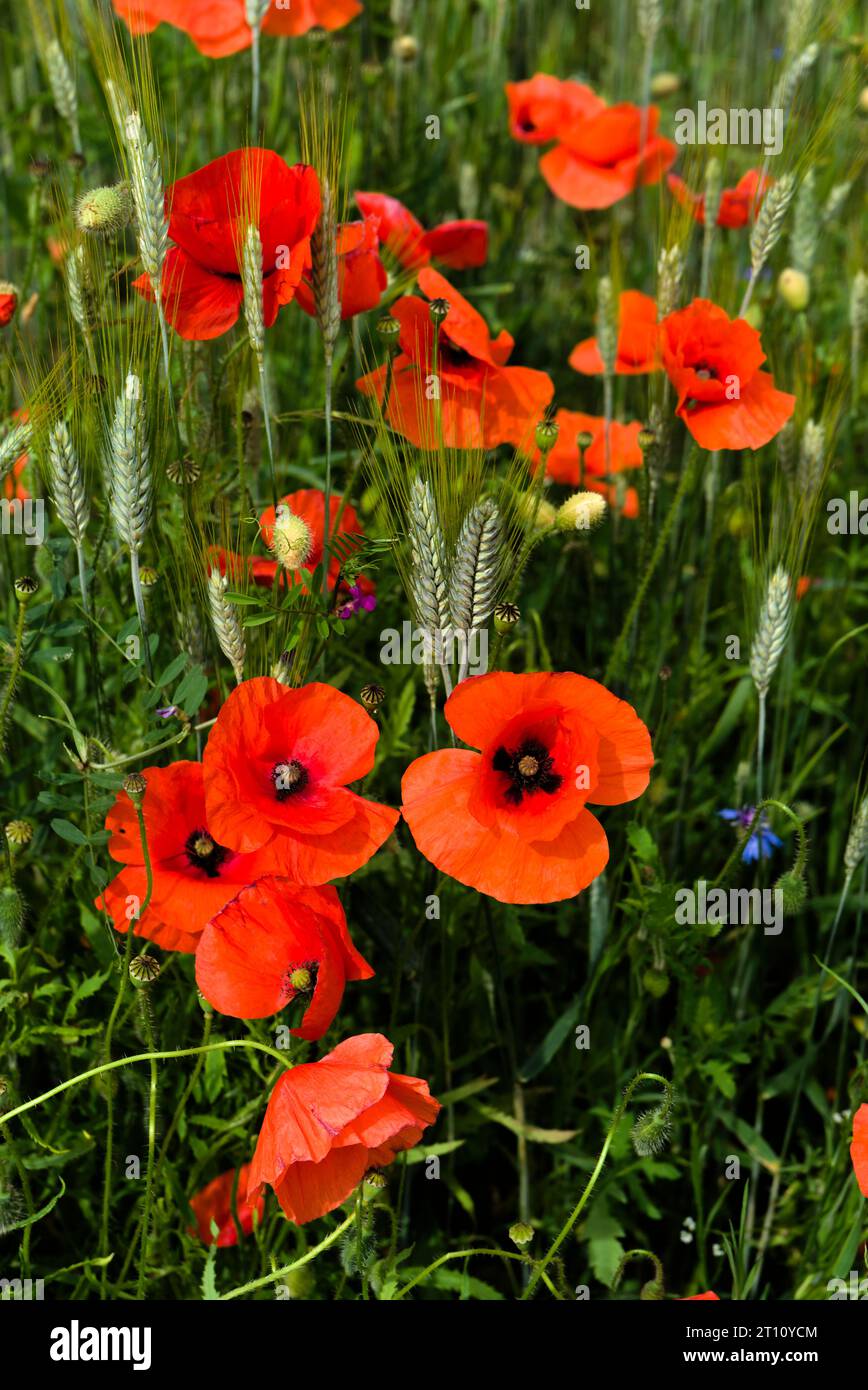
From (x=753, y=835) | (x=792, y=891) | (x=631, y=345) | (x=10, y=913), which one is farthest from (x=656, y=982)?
(x=631, y=345)

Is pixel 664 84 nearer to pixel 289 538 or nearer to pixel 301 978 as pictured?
pixel 289 538

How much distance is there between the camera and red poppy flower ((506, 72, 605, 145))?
2.95 metres

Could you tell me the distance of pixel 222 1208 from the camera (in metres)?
1.94

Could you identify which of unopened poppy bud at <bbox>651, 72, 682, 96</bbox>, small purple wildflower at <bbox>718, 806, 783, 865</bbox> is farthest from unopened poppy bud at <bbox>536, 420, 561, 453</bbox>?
unopened poppy bud at <bbox>651, 72, 682, 96</bbox>

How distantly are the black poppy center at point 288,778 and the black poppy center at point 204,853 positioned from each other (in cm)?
16

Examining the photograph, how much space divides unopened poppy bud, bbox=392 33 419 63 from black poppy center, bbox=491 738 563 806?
2.02m

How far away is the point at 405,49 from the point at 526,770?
81.5 inches

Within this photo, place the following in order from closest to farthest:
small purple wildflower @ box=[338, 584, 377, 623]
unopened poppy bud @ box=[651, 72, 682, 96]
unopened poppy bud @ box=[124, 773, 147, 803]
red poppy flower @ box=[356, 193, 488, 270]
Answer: unopened poppy bud @ box=[124, 773, 147, 803] → small purple wildflower @ box=[338, 584, 377, 623] → red poppy flower @ box=[356, 193, 488, 270] → unopened poppy bud @ box=[651, 72, 682, 96]

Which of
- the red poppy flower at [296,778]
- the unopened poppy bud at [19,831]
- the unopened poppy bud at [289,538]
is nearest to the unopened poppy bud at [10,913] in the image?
the unopened poppy bud at [19,831]

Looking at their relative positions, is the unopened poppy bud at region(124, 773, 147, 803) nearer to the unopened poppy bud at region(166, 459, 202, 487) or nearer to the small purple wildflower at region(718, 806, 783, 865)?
the unopened poppy bud at region(166, 459, 202, 487)

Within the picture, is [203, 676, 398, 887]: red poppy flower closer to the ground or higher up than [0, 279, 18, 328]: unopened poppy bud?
closer to the ground

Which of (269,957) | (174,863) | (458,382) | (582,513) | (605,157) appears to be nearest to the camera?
(269,957)

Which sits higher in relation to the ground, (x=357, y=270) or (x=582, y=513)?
(x=357, y=270)

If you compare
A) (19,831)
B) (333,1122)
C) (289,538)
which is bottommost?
(333,1122)
